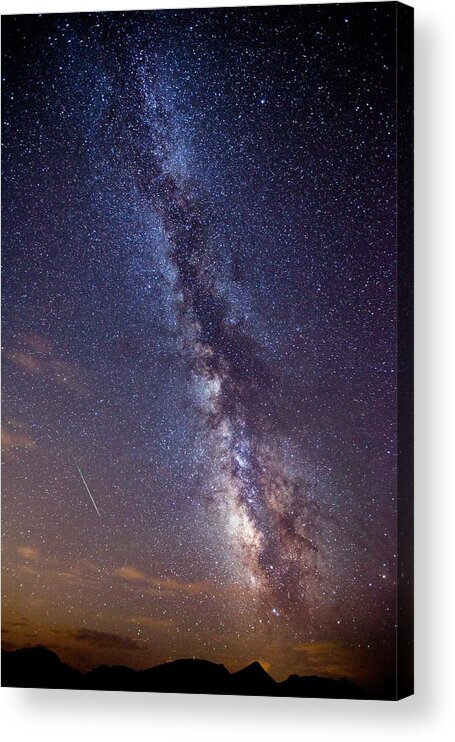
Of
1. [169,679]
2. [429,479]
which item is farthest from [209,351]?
[169,679]

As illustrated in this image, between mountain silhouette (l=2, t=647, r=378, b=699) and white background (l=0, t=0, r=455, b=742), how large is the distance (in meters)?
0.08

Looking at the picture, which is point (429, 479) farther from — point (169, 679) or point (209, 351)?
point (169, 679)

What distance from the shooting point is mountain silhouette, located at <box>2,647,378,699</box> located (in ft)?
17.7

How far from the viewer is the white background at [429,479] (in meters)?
5.38

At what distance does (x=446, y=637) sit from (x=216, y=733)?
84cm

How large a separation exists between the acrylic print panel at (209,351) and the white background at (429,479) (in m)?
0.07

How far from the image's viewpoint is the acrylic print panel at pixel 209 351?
5355 millimetres

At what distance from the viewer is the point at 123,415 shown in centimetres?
554

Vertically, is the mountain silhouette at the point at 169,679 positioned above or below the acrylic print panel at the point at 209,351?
below

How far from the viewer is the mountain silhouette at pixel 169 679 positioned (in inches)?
212

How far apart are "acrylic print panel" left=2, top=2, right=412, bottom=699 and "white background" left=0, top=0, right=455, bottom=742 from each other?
0.23 feet

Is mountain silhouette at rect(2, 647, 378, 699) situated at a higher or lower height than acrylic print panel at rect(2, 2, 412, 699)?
lower

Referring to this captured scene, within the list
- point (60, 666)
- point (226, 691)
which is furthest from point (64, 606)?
point (226, 691)

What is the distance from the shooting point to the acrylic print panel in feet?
17.6
